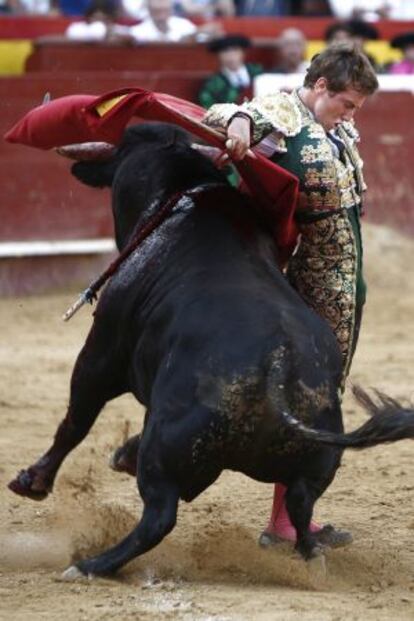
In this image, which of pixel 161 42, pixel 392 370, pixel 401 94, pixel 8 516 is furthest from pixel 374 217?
pixel 8 516

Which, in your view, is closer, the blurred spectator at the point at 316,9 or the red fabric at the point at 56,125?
the red fabric at the point at 56,125

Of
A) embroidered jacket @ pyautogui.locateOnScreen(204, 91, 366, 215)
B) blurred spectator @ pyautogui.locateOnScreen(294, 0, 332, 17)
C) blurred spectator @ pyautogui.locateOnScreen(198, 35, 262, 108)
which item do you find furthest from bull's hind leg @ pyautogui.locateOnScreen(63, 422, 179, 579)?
blurred spectator @ pyautogui.locateOnScreen(294, 0, 332, 17)

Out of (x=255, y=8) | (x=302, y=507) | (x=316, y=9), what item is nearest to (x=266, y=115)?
(x=302, y=507)

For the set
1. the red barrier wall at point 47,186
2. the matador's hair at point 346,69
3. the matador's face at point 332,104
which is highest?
the matador's hair at point 346,69

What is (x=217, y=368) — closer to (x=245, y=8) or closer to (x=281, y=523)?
(x=281, y=523)

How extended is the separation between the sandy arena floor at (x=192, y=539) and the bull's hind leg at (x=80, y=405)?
6.9 inches

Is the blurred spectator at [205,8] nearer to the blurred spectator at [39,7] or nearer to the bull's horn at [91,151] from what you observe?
the blurred spectator at [39,7]

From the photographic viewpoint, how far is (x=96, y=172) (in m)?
4.41

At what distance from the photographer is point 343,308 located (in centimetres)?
411

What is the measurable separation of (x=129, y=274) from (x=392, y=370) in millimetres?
3226

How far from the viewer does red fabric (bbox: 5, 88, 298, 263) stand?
3852 mm

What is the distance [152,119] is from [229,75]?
5.74m

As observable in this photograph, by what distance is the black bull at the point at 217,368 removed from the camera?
3.55 meters

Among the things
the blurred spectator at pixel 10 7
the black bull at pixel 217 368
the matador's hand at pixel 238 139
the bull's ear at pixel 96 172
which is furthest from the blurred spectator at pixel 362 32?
the matador's hand at pixel 238 139
